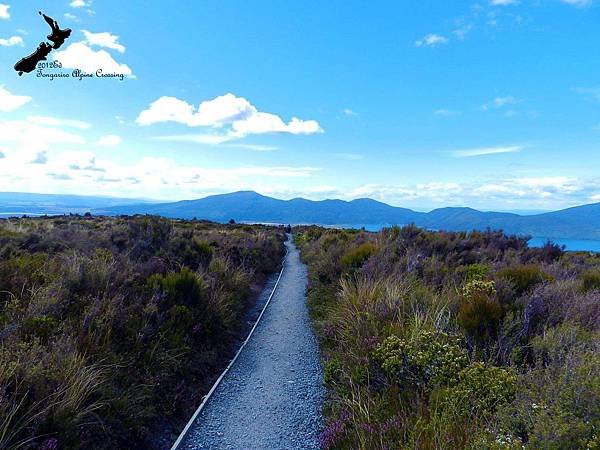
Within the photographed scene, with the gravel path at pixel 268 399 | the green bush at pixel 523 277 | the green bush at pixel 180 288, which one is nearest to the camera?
the gravel path at pixel 268 399

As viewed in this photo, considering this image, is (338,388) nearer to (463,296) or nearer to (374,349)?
(374,349)

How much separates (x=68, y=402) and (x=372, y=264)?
826 cm

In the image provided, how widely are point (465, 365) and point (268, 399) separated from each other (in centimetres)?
306

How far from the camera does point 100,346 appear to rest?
5016 mm

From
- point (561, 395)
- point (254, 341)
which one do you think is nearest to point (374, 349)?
point (561, 395)

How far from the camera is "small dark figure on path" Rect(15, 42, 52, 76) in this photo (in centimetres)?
860

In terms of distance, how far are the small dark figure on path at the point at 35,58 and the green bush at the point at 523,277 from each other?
12011mm

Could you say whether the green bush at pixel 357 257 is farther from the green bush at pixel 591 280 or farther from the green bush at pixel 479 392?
the green bush at pixel 479 392

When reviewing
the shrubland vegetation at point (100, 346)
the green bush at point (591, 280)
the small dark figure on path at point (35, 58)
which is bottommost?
the shrubland vegetation at point (100, 346)

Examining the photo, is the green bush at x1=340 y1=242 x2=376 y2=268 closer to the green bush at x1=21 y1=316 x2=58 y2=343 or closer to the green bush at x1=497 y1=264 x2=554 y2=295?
the green bush at x1=497 y1=264 x2=554 y2=295

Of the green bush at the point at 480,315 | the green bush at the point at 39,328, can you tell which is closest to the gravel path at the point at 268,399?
the green bush at the point at 39,328

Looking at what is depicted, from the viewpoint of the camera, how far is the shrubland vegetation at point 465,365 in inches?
112

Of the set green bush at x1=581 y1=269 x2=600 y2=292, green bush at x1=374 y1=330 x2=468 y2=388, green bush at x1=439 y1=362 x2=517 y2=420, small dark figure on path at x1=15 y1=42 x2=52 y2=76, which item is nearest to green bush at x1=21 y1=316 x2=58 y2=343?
green bush at x1=374 y1=330 x2=468 y2=388

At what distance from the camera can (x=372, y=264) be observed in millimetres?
10547
